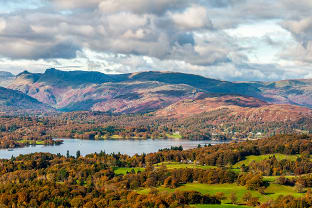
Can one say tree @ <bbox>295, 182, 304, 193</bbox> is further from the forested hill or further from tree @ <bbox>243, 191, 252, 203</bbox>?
tree @ <bbox>243, 191, 252, 203</bbox>

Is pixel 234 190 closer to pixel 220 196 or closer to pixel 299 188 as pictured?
pixel 220 196

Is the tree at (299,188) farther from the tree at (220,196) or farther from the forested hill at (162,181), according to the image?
the tree at (220,196)

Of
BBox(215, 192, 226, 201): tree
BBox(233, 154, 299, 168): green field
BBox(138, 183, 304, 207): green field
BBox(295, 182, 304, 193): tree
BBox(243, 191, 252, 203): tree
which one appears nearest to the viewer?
BBox(215, 192, 226, 201): tree

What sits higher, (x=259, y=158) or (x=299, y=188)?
(x=259, y=158)

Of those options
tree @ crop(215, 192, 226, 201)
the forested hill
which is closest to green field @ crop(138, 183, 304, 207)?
the forested hill

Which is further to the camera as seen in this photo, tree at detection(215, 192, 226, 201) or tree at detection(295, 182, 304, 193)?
tree at detection(295, 182, 304, 193)

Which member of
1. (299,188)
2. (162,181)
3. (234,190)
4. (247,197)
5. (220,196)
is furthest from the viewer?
(162,181)

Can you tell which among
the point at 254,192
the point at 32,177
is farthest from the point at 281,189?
the point at 32,177

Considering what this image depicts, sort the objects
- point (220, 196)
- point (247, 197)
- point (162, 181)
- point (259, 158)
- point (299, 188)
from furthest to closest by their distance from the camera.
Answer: point (259, 158), point (162, 181), point (299, 188), point (247, 197), point (220, 196)

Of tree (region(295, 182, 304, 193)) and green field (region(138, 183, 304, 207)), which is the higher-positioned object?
tree (region(295, 182, 304, 193))

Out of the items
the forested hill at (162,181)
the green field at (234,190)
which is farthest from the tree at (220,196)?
the green field at (234,190)

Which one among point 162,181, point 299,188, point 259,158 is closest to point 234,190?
point 299,188

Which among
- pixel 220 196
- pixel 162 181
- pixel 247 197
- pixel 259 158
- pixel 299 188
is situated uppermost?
pixel 259 158

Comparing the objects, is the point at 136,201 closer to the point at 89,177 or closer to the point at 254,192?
the point at 254,192
